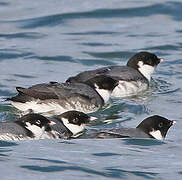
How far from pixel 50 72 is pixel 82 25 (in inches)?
192

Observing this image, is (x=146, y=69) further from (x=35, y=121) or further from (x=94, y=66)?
(x=35, y=121)

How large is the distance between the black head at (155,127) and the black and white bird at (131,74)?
3440mm

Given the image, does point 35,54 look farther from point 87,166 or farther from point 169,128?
point 87,166

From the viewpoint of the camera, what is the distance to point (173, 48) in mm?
21703

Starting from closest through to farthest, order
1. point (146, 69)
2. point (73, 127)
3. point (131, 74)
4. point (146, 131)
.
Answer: point (146, 131) → point (73, 127) → point (131, 74) → point (146, 69)

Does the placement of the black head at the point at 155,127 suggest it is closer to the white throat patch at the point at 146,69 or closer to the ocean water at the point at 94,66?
the ocean water at the point at 94,66

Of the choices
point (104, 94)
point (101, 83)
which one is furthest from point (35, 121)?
point (101, 83)

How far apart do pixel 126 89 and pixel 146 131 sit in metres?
4.10

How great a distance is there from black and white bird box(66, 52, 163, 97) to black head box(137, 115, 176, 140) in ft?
11.3

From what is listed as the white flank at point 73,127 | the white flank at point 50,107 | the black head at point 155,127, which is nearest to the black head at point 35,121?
the white flank at point 73,127

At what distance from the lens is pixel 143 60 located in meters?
19.1

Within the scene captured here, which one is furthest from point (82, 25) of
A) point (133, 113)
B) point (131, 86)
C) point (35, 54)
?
point (133, 113)

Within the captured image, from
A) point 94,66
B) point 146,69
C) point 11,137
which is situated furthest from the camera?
point 94,66

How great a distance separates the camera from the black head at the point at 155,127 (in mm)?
13844
